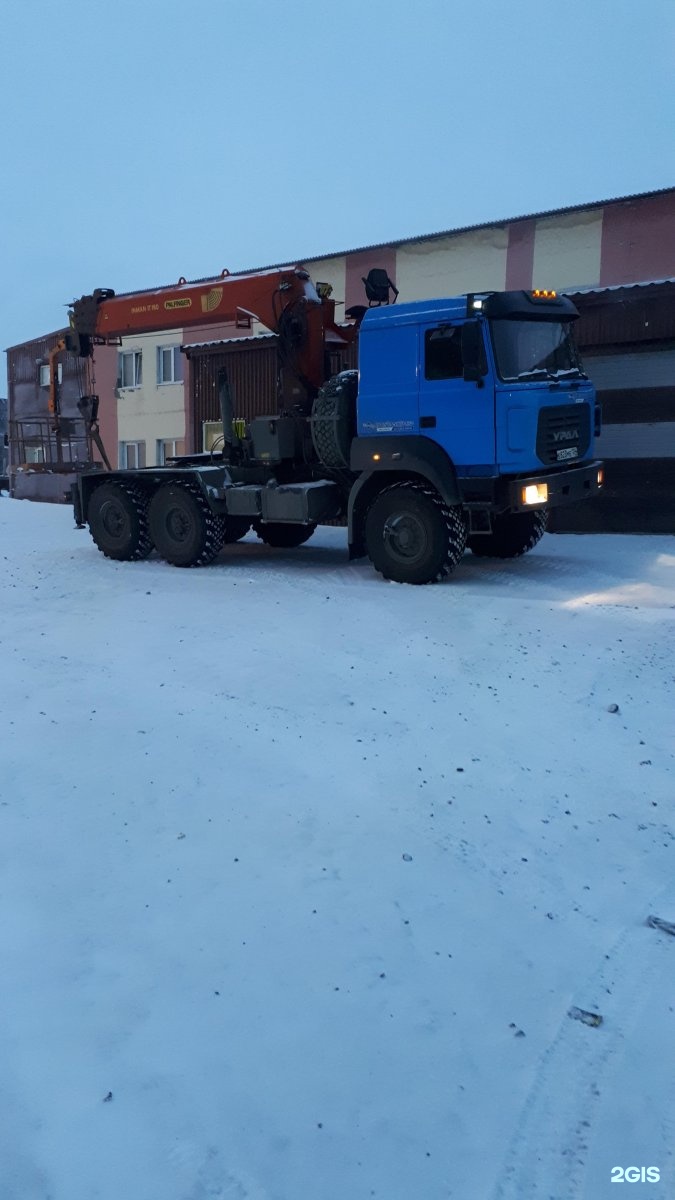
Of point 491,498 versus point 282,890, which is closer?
point 282,890

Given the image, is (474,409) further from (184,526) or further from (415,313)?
(184,526)

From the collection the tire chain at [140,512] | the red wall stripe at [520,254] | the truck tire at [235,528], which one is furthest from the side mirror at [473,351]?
the red wall stripe at [520,254]

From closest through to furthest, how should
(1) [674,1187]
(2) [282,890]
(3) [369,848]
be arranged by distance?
(1) [674,1187] < (2) [282,890] < (3) [369,848]

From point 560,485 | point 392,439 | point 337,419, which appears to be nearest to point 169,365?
point 337,419

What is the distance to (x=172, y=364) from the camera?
26.3 m

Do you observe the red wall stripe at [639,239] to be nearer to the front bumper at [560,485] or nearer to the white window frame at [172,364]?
the front bumper at [560,485]

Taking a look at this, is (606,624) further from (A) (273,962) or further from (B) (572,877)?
(A) (273,962)

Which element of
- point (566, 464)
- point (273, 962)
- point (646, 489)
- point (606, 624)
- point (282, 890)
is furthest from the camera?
point (646, 489)

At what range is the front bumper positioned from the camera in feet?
30.4

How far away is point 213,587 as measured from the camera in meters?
10.2

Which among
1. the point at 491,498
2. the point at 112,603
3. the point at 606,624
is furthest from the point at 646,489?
the point at 112,603

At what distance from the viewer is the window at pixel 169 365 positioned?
26.2 meters

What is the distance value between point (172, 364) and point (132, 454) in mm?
3257

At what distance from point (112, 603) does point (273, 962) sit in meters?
6.32
